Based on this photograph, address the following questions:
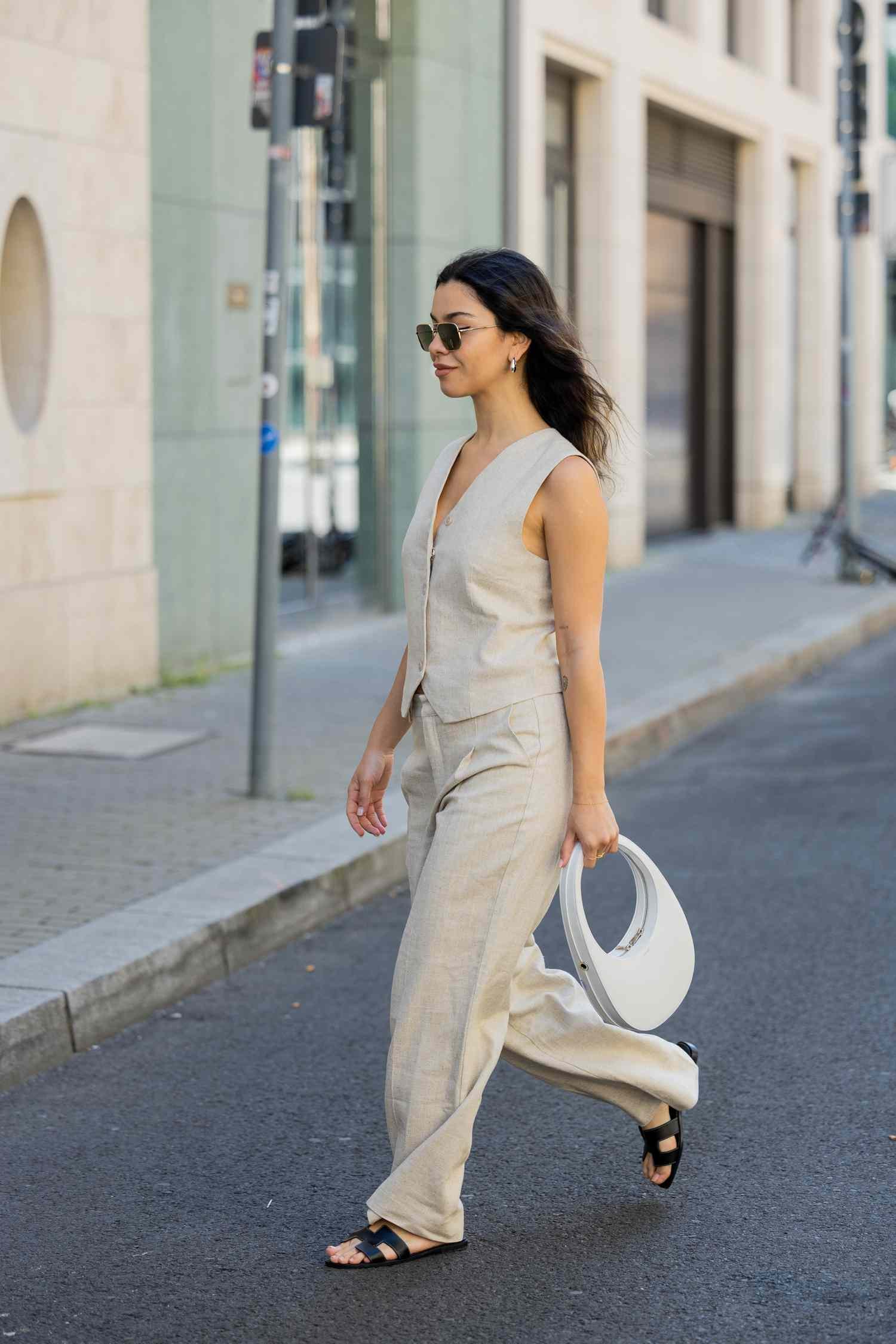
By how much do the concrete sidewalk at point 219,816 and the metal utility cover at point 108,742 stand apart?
0.09m

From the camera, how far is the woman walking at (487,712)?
11.7ft

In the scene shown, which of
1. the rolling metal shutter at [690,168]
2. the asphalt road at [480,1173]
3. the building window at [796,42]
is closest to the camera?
the asphalt road at [480,1173]

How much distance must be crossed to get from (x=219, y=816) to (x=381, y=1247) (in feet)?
12.5

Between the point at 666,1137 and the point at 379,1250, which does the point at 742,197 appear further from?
the point at 379,1250

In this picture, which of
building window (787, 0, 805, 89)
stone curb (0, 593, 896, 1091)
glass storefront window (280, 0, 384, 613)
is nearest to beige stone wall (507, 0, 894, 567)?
building window (787, 0, 805, 89)

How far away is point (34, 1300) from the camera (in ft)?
11.6

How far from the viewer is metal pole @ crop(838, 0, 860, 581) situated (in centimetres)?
1659

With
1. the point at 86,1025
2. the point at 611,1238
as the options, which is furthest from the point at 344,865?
the point at 611,1238

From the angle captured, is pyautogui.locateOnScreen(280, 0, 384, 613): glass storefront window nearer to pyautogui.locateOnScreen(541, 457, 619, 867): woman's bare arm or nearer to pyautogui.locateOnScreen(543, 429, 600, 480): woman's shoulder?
pyautogui.locateOnScreen(543, 429, 600, 480): woman's shoulder

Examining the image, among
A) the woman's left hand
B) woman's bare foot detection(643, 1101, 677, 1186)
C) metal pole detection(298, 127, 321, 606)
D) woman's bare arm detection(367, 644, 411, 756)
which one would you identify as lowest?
woman's bare foot detection(643, 1101, 677, 1186)

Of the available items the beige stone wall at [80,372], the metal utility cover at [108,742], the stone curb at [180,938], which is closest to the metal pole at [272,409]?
the stone curb at [180,938]

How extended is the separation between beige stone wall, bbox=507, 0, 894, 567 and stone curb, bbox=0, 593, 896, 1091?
7993mm

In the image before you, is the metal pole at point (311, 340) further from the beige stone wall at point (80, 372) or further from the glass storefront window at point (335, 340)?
the beige stone wall at point (80, 372)

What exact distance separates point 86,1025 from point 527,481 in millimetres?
2275
